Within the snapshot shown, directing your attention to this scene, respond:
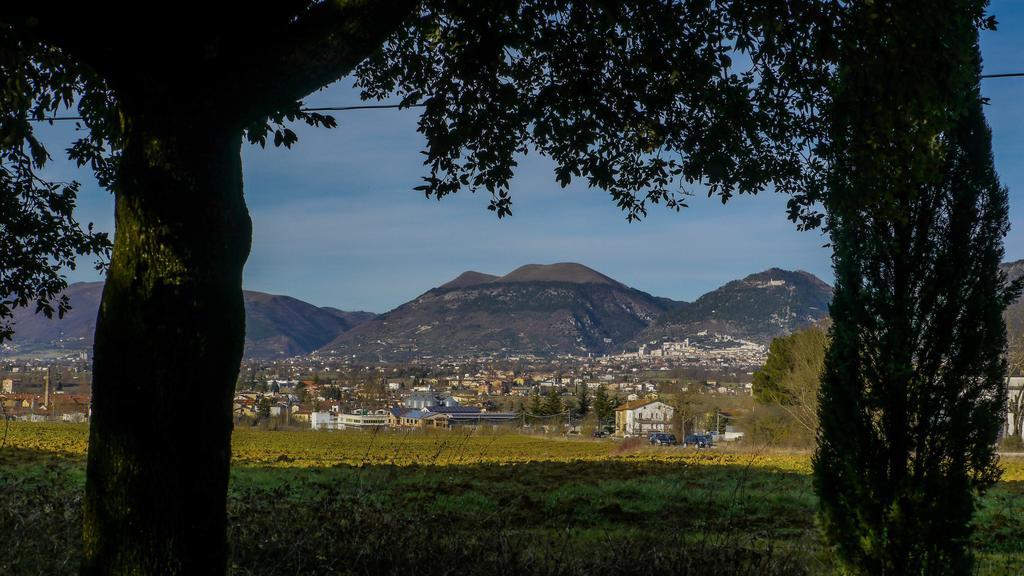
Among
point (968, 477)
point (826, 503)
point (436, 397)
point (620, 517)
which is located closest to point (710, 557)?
point (826, 503)

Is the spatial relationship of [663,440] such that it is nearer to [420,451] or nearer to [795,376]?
[795,376]

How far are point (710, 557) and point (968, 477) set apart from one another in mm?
1984

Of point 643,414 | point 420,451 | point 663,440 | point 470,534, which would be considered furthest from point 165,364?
point 643,414

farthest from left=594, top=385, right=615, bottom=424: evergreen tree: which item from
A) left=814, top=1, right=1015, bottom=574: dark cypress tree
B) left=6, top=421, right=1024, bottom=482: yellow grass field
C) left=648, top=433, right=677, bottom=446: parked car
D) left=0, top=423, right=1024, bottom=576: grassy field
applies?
left=814, top=1, right=1015, bottom=574: dark cypress tree

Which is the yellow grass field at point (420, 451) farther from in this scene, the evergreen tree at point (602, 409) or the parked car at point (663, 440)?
the evergreen tree at point (602, 409)

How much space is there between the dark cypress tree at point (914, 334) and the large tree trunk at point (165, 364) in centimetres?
445

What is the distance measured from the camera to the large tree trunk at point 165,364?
3.79 metres

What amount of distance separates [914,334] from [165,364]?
5160mm

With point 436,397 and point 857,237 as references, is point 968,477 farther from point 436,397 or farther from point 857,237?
point 436,397

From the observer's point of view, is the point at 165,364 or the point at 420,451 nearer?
the point at 165,364

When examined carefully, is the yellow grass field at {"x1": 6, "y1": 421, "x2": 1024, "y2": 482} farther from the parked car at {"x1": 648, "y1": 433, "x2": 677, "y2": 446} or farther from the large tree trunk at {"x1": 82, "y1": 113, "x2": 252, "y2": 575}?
the large tree trunk at {"x1": 82, "y1": 113, "x2": 252, "y2": 575}

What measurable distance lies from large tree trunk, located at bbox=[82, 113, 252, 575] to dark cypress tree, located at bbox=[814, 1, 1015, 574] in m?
4.45

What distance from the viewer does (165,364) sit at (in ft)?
12.5

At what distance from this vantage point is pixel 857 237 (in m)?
6.41
